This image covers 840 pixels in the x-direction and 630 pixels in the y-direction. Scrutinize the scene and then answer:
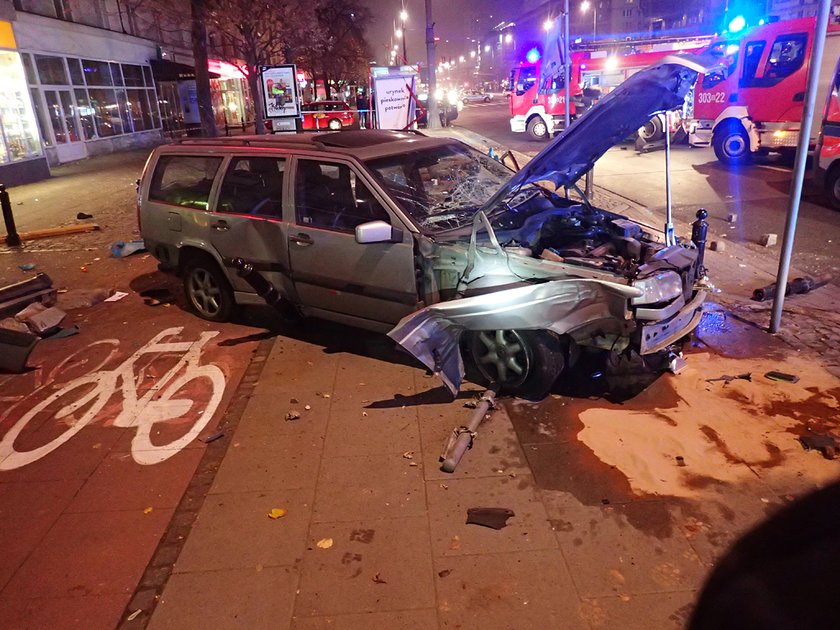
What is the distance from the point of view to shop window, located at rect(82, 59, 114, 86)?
80.5ft

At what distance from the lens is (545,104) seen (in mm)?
22656

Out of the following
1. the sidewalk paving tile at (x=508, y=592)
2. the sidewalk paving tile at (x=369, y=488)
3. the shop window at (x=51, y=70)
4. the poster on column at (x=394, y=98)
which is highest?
the shop window at (x=51, y=70)

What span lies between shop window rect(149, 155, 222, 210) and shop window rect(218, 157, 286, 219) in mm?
259

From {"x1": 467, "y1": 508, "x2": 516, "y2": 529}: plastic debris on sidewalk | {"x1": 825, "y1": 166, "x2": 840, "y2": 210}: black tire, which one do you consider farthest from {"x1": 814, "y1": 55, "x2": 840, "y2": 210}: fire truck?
{"x1": 467, "y1": 508, "x2": 516, "y2": 529}: plastic debris on sidewalk

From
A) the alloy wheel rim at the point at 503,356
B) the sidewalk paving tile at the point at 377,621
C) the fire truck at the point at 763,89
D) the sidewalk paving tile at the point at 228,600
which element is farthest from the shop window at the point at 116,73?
the sidewalk paving tile at the point at 377,621

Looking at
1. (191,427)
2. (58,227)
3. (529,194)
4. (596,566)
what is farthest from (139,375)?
(58,227)

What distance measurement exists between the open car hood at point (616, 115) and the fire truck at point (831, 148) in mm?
7930

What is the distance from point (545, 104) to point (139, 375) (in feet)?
67.3

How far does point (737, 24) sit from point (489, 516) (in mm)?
17276

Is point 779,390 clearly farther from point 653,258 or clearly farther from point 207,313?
point 207,313

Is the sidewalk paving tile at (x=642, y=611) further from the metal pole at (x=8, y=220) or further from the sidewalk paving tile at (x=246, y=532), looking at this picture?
the metal pole at (x=8, y=220)

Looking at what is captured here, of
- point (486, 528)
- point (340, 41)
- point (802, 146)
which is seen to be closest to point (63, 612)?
point (486, 528)

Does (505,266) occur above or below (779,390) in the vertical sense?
above

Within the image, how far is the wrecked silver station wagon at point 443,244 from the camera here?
13.7 ft
